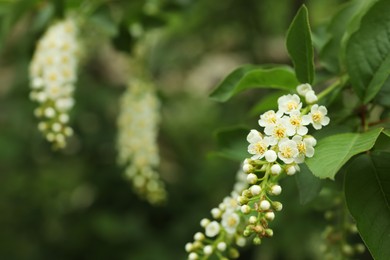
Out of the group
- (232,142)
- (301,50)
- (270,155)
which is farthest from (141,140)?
(270,155)

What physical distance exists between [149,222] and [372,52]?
2.37 m

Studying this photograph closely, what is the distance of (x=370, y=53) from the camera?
1.28 m

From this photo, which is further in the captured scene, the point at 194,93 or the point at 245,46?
the point at 194,93

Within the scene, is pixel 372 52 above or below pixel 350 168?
above

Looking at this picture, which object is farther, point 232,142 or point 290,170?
point 232,142

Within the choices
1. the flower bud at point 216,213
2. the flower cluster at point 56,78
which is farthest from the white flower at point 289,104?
the flower cluster at point 56,78

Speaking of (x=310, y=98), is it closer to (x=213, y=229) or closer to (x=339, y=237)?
(x=213, y=229)

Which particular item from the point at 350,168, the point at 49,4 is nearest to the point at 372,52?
the point at 350,168

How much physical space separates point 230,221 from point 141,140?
1.12m

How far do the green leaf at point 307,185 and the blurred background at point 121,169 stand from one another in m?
1.45

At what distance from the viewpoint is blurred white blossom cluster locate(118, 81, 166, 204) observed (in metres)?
2.31

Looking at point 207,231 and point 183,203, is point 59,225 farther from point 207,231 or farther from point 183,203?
point 207,231

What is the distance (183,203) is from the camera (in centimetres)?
339

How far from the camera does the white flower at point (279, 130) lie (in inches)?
44.0
